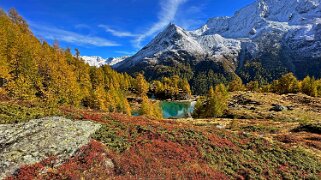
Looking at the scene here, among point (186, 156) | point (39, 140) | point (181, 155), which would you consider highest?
point (39, 140)

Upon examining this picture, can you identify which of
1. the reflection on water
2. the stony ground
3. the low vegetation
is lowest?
the reflection on water

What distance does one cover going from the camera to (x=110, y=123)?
102 feet

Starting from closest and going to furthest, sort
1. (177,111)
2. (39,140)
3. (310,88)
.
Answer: (39,140), (310,88), (177,111)

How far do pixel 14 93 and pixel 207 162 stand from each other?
4318 cm

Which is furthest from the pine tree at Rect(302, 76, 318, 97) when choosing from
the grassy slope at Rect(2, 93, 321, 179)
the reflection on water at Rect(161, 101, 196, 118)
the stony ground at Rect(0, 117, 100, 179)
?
the stony ground at Rect(0, 117, 100, 179)

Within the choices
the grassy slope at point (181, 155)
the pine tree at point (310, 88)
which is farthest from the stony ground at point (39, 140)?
the pine tree at point (310, 88)

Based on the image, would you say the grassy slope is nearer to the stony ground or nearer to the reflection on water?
the stony ground

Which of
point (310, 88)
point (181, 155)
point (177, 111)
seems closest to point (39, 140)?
point (181, 155)

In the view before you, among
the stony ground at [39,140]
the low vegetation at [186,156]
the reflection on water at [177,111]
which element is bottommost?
the reflection on water at [177,111]

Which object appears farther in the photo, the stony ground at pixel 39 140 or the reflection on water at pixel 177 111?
the reflection on water at pixel 177 111

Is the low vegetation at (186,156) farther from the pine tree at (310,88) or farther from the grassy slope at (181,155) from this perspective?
the pine tree at (310,88)

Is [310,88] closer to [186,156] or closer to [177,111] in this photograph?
[177,111]

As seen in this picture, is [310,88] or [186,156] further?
[310,88]

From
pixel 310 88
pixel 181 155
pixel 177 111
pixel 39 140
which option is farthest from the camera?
pixel 177 111
